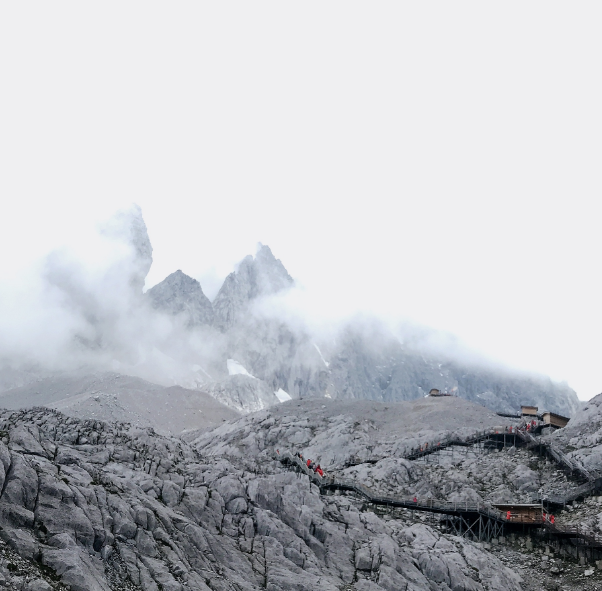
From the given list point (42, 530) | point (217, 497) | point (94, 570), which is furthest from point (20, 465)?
point (217, 497)

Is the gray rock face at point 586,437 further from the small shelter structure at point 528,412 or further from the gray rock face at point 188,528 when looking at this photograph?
the gray rock face at point 188,528

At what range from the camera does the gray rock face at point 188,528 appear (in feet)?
128

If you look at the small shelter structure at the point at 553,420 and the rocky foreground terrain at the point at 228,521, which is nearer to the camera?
the rocky foreground terrain at the point at 228,521

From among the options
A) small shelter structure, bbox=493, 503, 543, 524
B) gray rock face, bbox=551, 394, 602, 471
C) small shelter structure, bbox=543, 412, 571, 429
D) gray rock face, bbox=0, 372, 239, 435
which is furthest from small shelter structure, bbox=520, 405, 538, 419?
gray rock face, bbox=0, 372, 239, 435

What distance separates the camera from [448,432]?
326 ft

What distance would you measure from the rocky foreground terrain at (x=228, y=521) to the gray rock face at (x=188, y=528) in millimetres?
113

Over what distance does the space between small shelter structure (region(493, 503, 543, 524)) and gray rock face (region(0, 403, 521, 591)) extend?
7430mm

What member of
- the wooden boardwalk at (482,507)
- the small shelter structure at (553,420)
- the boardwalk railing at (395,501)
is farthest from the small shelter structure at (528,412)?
the boardwalk railing at (395,501)

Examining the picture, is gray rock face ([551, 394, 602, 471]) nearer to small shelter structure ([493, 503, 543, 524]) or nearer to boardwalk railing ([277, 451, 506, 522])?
small shelter structure ([493, 503, 543, 524])

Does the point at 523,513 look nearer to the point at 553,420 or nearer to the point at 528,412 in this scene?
the point at 553,420

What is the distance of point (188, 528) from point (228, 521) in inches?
235

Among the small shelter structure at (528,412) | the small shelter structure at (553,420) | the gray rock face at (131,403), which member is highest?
the small shelter structure at (553,420)

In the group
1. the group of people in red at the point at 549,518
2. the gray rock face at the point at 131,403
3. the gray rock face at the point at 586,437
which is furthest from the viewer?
the gray rock face at the point at 131,403

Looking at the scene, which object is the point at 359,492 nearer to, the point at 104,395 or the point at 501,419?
the point at 501,419
